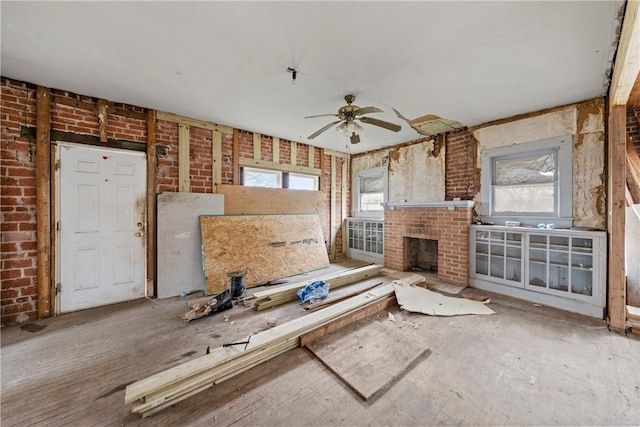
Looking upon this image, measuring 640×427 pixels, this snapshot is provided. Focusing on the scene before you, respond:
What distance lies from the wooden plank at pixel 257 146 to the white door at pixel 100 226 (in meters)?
1.76

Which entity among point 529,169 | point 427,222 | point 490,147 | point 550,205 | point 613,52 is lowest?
point 427,222

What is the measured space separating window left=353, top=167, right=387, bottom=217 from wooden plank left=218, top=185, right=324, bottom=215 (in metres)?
1.14

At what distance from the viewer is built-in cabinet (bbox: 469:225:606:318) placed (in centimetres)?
278

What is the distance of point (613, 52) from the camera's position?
2109 millimetres

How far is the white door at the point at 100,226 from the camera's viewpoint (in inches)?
116

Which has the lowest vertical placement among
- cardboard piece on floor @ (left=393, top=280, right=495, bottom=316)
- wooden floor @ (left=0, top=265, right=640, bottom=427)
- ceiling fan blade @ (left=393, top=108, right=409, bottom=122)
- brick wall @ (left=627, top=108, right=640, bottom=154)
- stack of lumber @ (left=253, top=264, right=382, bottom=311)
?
wooden floor @ (left=0, top=265, right=640, bottom=427)

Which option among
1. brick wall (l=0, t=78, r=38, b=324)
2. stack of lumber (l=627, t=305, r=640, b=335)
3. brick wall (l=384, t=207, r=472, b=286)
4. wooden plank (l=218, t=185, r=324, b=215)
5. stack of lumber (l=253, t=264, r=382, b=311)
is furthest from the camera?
wooden plank (l=218, t=185, r=324, b=215)

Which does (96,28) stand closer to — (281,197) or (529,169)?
(281,197)

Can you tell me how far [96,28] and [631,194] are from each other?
570cm

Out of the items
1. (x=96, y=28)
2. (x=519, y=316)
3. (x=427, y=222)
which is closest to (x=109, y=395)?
(x=96, y=28)

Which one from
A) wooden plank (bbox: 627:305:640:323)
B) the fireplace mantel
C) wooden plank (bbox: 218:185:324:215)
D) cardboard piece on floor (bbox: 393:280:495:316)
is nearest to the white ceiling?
the fireplace mantel

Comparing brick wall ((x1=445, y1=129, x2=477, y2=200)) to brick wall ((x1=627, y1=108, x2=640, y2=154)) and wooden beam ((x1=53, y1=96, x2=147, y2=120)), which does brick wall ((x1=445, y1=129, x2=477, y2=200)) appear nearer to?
brick wall ((x1=627, y1=108, x2=640, y2=154))

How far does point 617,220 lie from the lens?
8.00 ft

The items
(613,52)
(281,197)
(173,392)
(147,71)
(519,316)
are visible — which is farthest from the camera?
(281,197)
